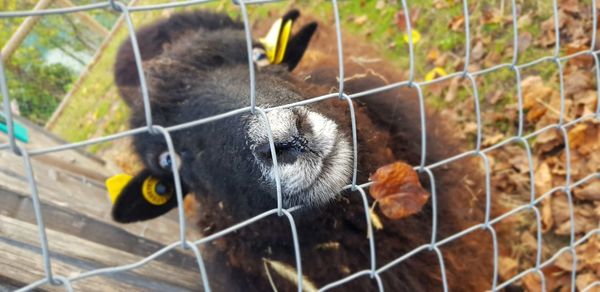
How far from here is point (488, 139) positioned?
3816 millimetres

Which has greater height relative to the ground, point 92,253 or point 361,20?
point 361,20

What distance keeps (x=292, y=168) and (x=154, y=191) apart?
1.51 meters

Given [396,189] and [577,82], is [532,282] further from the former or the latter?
[396,189]

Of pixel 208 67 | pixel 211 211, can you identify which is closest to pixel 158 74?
pixel 208 67

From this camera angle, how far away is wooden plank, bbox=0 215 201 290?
2.28 meters

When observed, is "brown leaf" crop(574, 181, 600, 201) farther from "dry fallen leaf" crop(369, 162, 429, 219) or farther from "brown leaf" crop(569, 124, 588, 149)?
"dry fallen leaf" crop(369, 162, 429, 219)

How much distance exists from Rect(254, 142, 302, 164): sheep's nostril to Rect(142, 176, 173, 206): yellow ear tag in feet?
4.66

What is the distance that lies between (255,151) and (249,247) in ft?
3.15

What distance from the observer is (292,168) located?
5.74 feet

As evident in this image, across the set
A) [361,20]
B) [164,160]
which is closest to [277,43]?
[164,160]

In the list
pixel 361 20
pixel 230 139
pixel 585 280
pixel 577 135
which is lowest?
pixel 585 280

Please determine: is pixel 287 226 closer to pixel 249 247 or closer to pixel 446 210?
pixel 249 247

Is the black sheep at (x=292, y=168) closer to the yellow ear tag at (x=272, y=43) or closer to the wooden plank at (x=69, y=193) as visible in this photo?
the yellow ear tag at (x=272, y=43)

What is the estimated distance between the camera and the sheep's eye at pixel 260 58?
2.88 metres
